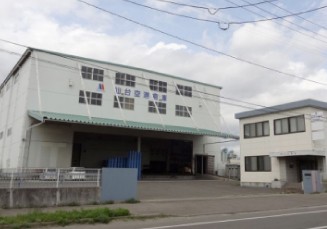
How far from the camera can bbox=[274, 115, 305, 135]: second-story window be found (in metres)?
27.9

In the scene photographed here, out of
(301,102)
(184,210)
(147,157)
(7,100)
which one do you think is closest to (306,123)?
(301,102)

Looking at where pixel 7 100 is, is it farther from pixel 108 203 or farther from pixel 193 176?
pixel 108 203

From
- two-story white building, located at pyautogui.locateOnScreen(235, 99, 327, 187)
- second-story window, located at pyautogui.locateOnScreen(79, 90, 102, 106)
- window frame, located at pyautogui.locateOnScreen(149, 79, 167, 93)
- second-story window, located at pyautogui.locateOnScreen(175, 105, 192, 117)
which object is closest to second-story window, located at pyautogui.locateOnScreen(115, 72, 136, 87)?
window frame, located at pyautogui.locateOnScreen(149, 79, 167, 93)

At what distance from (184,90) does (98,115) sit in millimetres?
12347

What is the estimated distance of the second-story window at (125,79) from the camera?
123ft

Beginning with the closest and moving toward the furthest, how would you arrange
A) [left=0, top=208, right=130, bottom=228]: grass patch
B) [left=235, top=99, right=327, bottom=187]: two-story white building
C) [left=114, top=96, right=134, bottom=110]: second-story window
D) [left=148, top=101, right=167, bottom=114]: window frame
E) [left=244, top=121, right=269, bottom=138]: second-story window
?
[left=0, top=208, right=130, bottom=228]: grass patch
[left=235, top=99, right=327, bottom=187]: two-story white building
[left=244, top=121, right=269, bottom=138]: second-story window
[left=114, top=96, right=134, bottom=110]: second-story window
[left=148, top=101, right=167, bottom=114]: window frame

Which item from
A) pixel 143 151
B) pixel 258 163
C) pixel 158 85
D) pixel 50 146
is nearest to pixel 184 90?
pixel 158 85

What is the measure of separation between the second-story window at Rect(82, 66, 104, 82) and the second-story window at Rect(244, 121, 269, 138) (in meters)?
15.3

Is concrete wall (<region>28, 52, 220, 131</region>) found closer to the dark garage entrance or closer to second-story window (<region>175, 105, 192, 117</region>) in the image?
second-story window (<region>175, 105, 192, 117</region>)

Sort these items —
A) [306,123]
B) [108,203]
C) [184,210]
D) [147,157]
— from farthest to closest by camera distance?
1. [147,157]
2. [306,123]
3. [108,203]
4. [184,210]

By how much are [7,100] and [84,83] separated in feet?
35.3

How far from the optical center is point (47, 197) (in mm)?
15023

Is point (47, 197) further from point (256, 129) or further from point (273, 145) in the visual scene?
point (256, 129)

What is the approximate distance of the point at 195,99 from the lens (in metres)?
43.8
